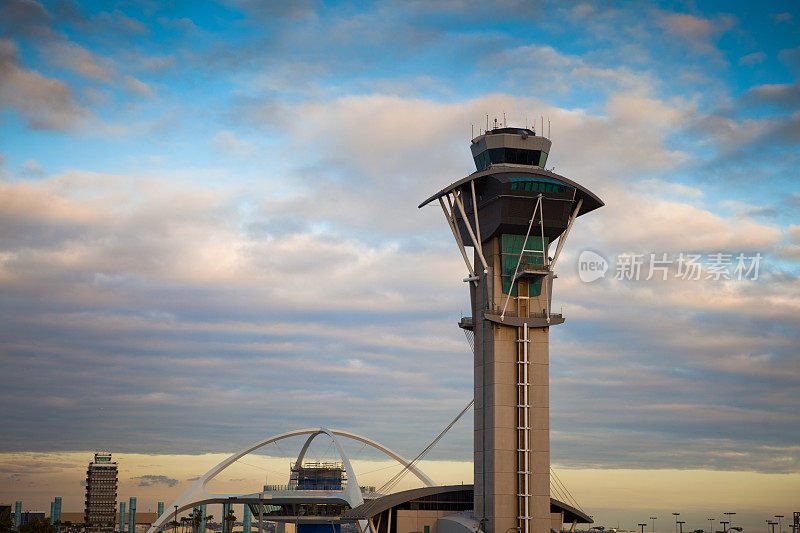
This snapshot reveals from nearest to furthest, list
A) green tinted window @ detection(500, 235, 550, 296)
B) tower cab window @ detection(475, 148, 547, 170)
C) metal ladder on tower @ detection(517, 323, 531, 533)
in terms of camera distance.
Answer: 1. metal ladder on tower @ detection(517, 323, 531, 533)
2. green tinted window @ detection(500, 235, 550, 296)
3. tower cab window @ detection(475, 148, 547, 170)

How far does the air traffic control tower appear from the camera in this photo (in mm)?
98750

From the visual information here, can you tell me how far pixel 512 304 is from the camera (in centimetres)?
10362

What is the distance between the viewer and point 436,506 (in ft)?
364

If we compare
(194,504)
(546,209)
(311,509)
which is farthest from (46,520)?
(546,209)

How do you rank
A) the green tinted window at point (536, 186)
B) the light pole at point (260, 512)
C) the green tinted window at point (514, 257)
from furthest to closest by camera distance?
1. the green tinted window at point (514, 257)
2. the green tinted window at point (536, 186)
3. the light pole at point (260, 512)

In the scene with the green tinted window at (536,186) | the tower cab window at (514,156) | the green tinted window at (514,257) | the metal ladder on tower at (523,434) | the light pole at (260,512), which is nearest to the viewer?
the light pole at (260,512)

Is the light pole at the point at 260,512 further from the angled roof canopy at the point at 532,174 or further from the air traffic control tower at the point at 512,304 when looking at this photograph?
the angled roof canopy at the point at 532,174

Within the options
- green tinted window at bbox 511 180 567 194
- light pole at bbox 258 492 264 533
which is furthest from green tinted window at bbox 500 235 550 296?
light pole at bbox 258 492 264 533

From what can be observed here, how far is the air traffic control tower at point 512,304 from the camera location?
98750mm

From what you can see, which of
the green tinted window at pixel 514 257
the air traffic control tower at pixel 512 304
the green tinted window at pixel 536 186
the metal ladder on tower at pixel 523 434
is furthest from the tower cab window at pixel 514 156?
the metal ladder on tower at pixel 523 434

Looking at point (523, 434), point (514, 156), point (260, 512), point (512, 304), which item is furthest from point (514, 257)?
point (260, 512)

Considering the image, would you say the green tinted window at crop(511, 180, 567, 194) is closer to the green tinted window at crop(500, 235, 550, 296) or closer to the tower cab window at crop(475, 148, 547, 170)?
the tower cab window at crop(475, 148, 547, 170)

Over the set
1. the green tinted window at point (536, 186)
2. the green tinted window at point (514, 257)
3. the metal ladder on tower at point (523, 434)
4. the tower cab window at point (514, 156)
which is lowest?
the metal ladder on tower at point (523, 434)

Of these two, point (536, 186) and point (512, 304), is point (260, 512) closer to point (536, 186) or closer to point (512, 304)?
point (512, 304)
